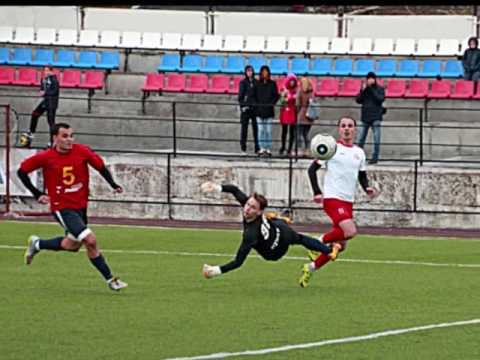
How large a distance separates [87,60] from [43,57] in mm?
1249

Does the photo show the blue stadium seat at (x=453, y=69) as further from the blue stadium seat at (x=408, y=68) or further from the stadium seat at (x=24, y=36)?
the stadium seat at (x=24, y=36)

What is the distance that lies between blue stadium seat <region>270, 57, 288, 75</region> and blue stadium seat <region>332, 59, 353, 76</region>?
1.31m

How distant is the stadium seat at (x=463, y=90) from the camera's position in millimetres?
28281

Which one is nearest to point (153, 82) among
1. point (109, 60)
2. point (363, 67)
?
point (109, 60)

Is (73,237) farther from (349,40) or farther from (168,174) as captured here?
(349,40)

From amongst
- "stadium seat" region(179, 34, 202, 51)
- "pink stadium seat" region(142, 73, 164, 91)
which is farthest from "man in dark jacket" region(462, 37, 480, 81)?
"stadium seat" region(179, 34, 202, 51)

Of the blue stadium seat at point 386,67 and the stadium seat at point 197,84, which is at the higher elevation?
the blue stadium seat at point 386,67

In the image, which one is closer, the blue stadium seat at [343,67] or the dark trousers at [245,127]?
the dark trousers at [245,127]

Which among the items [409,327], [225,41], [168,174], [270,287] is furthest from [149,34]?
[409,327]

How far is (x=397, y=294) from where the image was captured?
12594mm

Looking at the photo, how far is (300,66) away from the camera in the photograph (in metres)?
32.1

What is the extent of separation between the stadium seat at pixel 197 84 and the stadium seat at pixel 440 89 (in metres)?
5.69

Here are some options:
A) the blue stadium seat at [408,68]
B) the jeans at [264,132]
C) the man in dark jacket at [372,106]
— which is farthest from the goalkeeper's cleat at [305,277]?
the blue stadium seat at [408,68]

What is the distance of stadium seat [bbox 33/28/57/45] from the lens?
34.2 meters
